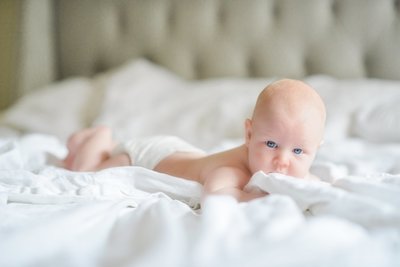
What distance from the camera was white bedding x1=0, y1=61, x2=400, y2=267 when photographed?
1.93ft

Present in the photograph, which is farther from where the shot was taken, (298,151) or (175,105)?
(175,105)

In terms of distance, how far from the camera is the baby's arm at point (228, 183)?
0.86m

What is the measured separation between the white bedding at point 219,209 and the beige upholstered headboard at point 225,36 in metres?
0.23

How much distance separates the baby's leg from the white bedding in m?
0.07

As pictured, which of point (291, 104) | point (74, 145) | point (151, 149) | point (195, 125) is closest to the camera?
point (291, 104)

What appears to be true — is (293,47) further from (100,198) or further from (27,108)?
(100,198)

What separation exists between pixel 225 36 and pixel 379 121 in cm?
74

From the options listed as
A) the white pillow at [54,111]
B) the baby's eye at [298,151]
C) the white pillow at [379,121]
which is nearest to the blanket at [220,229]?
the baby's eye at [298,151]

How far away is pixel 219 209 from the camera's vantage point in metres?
0.66

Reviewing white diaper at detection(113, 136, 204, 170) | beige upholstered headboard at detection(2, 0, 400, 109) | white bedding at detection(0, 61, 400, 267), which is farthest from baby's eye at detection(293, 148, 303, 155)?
beige upholstered headboard at detection(2, 0, 400, 109)

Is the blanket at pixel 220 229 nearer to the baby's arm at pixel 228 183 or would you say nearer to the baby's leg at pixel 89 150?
the baby's arm at pixel 228 183

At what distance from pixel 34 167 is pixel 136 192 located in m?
0.39

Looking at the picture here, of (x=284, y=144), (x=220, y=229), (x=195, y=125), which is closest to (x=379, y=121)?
(x=195, y=125)

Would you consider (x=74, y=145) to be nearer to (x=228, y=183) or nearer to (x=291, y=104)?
(x=228, y=183)
